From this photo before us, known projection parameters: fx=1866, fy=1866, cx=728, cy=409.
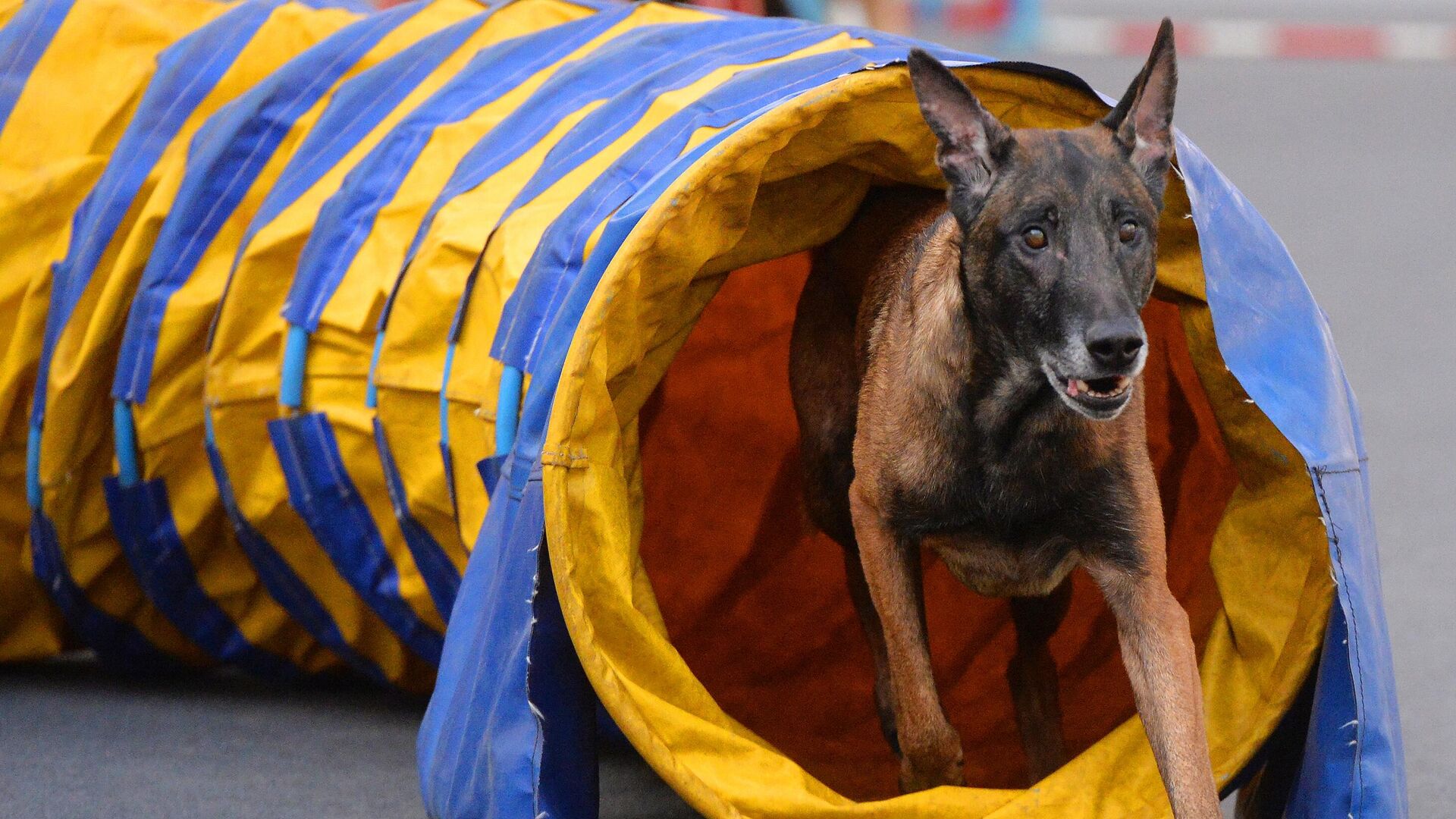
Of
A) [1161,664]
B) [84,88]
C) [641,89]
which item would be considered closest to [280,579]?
[84,88]

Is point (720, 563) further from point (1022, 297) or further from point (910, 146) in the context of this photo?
point (1022, 297)

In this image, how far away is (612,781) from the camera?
5.09 m

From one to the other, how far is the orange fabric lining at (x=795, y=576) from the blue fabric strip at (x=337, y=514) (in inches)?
28.7

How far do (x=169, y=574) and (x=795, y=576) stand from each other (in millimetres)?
1895

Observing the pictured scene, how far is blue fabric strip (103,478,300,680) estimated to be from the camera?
5.57 meters

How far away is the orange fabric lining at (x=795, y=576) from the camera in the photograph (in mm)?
5086

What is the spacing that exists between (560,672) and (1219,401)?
166cm

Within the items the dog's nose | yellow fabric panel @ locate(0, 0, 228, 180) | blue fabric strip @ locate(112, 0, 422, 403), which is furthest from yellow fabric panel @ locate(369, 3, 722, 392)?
the dog's nose

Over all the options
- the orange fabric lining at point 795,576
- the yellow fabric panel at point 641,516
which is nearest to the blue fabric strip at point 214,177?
the orange fabric lining at point 795,576

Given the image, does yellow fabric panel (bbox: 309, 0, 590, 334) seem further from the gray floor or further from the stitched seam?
the stitched seam

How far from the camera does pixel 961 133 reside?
402cm

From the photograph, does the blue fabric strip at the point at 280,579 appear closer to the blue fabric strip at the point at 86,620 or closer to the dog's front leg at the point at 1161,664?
the blue fabric strip at the point at 86,620

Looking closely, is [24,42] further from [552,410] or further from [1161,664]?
[1161,664]

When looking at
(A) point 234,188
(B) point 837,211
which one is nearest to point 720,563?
(B) point 837,211
